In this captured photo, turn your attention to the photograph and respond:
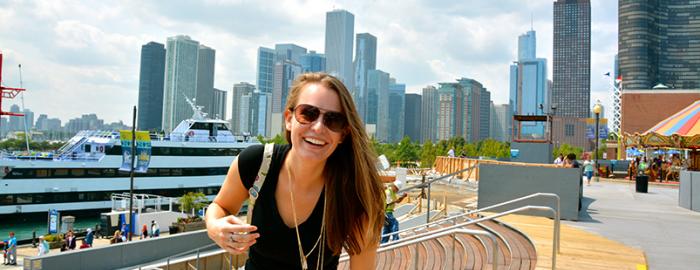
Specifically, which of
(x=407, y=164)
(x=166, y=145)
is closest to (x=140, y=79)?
(x=407, y=164)

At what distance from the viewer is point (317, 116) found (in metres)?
1.75

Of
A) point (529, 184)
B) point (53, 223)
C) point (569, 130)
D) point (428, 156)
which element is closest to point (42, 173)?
point (53, 223)

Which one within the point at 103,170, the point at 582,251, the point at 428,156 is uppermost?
the point at 582,251

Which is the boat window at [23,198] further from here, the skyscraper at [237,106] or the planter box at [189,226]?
the skyscraper at [237,106]

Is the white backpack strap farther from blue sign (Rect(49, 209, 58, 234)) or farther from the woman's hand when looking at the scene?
blue sign (Rect(49, 209, 58, 234))

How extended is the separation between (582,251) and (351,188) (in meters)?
5.89

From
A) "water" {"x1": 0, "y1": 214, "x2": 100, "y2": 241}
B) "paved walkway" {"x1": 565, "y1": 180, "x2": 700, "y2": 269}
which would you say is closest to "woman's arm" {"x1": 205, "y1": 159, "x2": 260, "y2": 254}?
"paved walkway" {"x1": 565, "y1": 180, "x2": 700, "y2": 269}

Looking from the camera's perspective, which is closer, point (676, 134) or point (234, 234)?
point (234, 234)

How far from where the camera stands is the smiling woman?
69.5 inches

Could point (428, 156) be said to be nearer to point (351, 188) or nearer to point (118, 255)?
point (118, 255)

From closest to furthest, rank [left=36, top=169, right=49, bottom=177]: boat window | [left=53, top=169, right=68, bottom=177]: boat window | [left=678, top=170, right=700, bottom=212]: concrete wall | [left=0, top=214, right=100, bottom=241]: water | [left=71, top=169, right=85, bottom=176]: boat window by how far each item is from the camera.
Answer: [left=678, top=170, right=700, bottom=212]: concrete wall → [left=0, top=214, right=100, bottom=241]: water → [left=36, top=169, right=49, bottom=177]: boat window → [left=53, top=169, right=68, bottom=177]: boat window → [left=71, top=169, right=85, bottom=176]: boat window

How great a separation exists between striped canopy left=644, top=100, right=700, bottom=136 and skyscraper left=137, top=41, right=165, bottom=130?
18080cm

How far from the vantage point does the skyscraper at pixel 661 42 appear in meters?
115

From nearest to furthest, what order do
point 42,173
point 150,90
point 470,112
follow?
point 42,173, point 470,112, point 150,90
